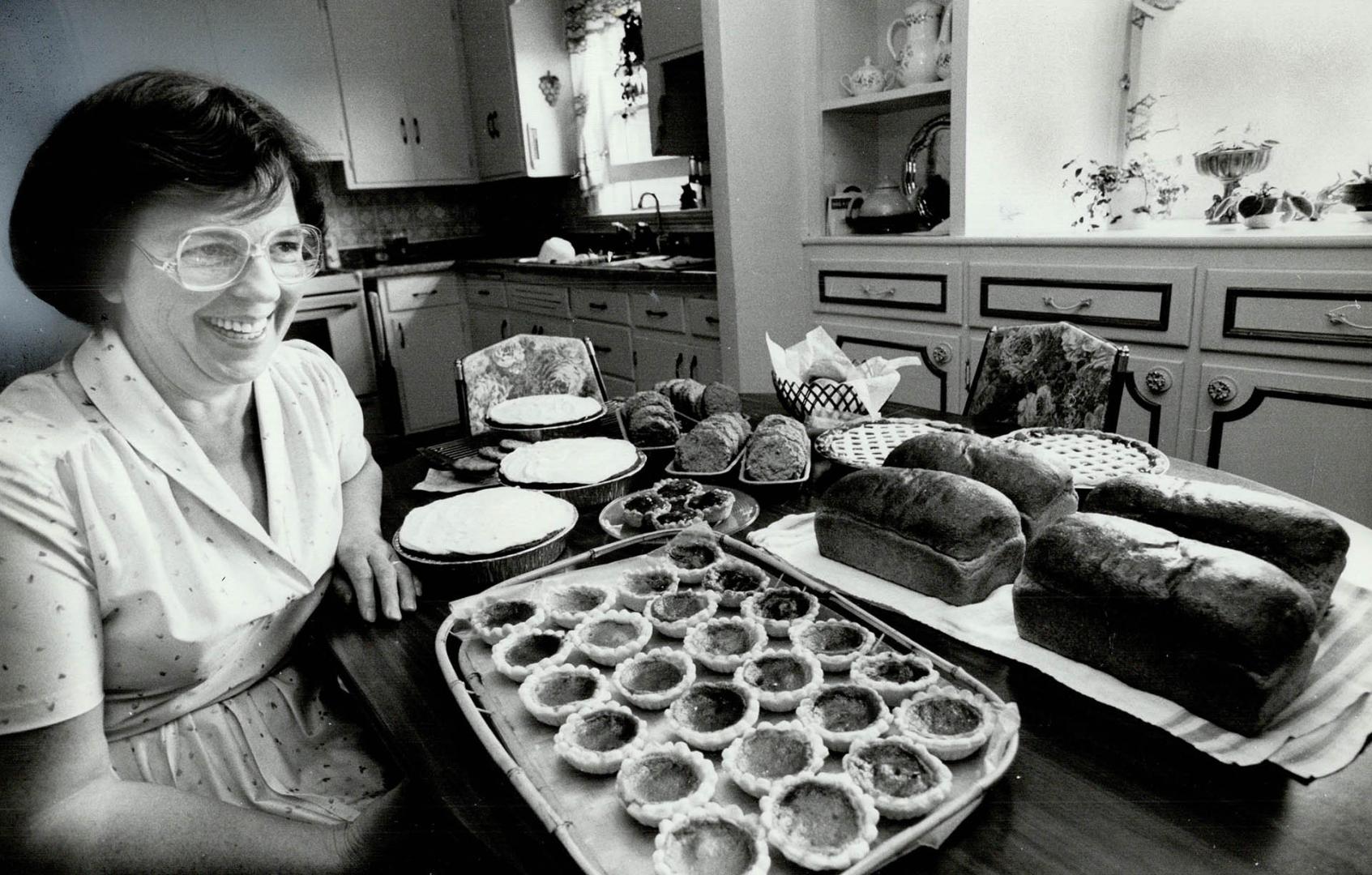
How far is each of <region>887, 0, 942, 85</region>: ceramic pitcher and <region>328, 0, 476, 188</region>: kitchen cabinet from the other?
165cm

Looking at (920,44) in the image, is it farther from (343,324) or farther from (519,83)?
(343,324)

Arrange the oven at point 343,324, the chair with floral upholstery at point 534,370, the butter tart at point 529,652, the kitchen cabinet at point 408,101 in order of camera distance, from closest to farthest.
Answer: the butter tart at point 529,652 < the chair with floral upholstery at point 534,370 < the kitchen cabinet at point 408,101 < the oven at point 343,324

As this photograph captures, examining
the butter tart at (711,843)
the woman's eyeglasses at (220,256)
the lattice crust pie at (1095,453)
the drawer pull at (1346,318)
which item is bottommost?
the butter tart at (711,843)

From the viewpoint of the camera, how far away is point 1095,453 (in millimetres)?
1108

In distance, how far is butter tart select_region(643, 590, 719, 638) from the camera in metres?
0.75

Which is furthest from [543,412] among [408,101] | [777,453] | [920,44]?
[408,101]

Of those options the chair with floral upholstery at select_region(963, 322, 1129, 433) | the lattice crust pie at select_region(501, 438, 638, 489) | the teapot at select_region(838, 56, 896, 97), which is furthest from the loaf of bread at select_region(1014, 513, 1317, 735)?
the teapot at select_region(838, 56, 896, 97)

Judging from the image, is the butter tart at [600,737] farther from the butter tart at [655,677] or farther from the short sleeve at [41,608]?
the short sleeve at [41,608]

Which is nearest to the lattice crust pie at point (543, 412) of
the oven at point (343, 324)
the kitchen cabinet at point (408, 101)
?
the kitchen cabinet at point (408, 101)

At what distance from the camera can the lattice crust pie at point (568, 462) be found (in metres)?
1.09

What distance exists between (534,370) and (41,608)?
1494 mm

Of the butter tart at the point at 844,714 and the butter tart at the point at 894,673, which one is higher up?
the butter tart at the point at 894,673

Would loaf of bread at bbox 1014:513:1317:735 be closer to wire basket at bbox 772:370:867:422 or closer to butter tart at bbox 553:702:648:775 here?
butter tart at bbox 553:702:648:775

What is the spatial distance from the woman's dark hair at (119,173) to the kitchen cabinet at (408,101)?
1316 mm
